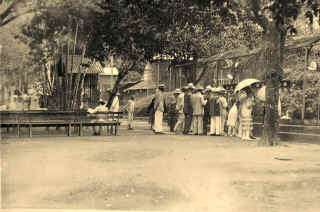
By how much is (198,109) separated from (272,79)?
601 cm

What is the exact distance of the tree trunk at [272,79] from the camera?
1455 centimetres

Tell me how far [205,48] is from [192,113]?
9187mm

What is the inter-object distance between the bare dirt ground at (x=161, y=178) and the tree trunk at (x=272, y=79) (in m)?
1.00

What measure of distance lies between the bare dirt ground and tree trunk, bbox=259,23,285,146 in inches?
39.4

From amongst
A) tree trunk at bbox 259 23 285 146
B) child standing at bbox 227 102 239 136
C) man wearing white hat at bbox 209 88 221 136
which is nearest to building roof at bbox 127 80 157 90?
man wearing white hat at bbox 209 88 221 136

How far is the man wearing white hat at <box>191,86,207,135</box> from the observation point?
2023cm

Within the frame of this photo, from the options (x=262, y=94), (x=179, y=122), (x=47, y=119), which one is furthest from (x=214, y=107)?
(x=47, y=119)

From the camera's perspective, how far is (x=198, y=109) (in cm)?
2025

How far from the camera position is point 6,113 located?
55.0ft

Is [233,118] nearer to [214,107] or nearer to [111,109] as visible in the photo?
[214,107]

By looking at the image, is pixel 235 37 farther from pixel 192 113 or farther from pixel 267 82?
pixel 267 82

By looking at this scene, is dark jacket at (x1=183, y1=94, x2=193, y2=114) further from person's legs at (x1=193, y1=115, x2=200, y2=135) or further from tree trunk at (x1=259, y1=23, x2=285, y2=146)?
tree trunk at (x1=259, y1=23, x2=285, y2=146)

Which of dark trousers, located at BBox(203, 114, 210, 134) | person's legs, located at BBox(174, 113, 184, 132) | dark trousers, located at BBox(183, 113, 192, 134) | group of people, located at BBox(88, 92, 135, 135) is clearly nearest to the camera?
group of people, located at BBox(88, 92, 135, 135)

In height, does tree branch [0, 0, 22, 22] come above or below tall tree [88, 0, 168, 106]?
below
